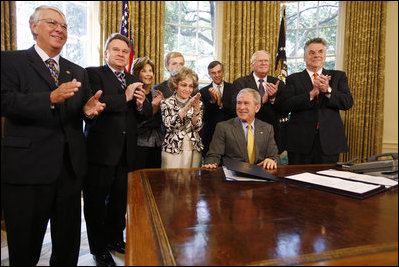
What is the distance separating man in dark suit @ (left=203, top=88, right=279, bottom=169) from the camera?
2160mm

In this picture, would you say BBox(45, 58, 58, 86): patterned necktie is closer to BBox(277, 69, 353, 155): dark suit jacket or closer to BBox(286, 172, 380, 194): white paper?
BBox(286, 172, 380, 194): white paper

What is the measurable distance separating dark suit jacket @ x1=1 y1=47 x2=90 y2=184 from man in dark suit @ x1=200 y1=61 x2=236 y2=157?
158 centimetres

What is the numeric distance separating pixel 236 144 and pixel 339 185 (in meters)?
1.00

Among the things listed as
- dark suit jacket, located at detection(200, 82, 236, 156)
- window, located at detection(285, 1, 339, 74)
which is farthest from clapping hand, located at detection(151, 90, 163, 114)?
window, located at detection(285, 1, 339, 74)

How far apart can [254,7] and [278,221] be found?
5.29 meters

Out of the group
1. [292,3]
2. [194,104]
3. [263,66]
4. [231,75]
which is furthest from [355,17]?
[194,104]

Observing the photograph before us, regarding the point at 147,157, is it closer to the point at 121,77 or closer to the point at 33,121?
the point at 121,77

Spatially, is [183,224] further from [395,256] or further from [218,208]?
[395,256]

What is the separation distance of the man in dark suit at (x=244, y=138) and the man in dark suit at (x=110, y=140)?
1.92ft

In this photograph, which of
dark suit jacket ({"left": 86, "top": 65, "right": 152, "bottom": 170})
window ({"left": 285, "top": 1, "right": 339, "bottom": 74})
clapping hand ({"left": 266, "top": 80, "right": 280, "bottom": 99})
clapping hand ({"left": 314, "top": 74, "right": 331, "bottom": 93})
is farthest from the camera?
window ({"left": 285, "top": 1, "right": 339, "bottom": 74})

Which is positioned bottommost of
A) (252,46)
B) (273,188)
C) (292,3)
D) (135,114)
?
(273,188)

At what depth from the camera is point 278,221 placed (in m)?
0.85

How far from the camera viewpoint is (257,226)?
2.64 ft

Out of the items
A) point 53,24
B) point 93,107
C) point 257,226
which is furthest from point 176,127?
point 257,226
